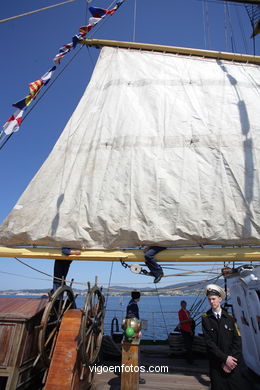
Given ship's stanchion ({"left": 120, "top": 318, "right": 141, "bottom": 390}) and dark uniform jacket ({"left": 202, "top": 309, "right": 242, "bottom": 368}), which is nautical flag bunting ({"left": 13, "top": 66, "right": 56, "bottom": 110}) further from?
dark uniform jacket ({"left": 202, "top": 309, "right": 242, "bottom": 368})

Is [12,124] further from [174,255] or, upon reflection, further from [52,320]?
[174,255]

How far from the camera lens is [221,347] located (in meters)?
3.13

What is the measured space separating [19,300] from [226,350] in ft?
11.6

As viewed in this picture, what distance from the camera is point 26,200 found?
21.5 feet

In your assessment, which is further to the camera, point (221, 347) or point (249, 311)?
point (249, 311)

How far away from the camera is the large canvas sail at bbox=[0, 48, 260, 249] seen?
6023 millimetres

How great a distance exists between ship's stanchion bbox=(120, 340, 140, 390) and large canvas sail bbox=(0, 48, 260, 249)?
2.25 metres

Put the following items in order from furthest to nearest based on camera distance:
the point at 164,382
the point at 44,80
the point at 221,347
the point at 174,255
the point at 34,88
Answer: the point at 44,80 < the point at 34,88 < the point at 174,255 < the point at 164,382 < the point at 221,347

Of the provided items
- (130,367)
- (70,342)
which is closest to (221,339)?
(130,367)

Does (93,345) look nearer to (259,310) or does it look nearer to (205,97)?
(259,310)

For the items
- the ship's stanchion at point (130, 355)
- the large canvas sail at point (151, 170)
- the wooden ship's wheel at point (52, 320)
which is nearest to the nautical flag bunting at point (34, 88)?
the large canvas sail at point (151, 170)

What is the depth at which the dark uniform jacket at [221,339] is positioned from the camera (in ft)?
10.0

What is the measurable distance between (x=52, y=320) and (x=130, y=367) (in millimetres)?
1624

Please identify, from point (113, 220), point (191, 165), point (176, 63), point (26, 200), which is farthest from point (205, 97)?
point (26, 200)
